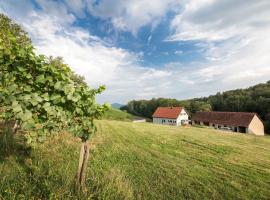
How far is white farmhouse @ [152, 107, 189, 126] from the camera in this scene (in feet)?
226

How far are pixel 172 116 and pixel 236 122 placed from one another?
64.1ft

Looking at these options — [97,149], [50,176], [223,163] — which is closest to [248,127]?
[223,163]

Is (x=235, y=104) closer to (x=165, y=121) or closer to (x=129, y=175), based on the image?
(x=165, y=121)

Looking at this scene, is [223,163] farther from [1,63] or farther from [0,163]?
[1,63]

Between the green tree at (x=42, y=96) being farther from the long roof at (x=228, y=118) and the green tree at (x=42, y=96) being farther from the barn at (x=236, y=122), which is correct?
the long roof at (x=228, y=118)

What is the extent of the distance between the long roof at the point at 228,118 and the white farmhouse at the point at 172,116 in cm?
474

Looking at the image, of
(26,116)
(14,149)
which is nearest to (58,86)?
(26,116)

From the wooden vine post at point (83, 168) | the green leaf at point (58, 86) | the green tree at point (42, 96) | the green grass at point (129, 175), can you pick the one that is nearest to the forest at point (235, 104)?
the green grass at point (129, 175)

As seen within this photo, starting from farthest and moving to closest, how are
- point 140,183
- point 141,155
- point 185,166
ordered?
1. point 141,155
2. point 185,166
3. point 140,183

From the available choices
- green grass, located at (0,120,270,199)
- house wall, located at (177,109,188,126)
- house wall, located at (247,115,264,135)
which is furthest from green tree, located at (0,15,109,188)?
house wall, located at (177,109,188,126)

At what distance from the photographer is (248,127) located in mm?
55312

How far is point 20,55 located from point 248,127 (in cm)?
6040

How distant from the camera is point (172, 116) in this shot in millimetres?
70062

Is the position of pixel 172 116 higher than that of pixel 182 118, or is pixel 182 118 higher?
pixel 172 116
